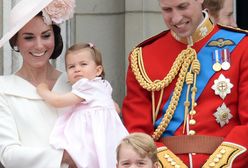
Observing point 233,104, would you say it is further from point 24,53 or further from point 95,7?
point 95,7

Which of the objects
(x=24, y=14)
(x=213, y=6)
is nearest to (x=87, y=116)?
(x=24, y=14)

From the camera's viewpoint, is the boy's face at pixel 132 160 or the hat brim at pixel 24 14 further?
the hat brim at pixel 24 14

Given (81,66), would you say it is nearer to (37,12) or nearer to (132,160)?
(37,12)


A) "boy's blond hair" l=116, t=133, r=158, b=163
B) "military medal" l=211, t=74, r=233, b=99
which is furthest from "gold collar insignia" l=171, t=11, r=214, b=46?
"boy's blond hair" l=116, t=133, r=158, b=163

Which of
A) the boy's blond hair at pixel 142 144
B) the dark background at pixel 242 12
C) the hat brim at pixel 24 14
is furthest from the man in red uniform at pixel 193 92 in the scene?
the dark background at pixel 242 12

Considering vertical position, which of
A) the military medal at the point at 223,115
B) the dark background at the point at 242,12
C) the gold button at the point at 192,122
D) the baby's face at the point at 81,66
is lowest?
the gold button at the point at 192,122

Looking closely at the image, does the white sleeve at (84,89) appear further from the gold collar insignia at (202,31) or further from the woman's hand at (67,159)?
the gold collar insignia at (202,31)

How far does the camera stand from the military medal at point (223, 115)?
217 inches

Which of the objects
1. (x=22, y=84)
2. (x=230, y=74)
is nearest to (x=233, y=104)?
(x=230, y=74)

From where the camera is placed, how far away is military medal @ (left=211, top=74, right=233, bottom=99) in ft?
18.1

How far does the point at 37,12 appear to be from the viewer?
5.66m

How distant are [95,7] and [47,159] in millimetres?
1699

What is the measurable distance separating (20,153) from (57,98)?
30 cm

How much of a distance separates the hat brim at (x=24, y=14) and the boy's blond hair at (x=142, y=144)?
750 mm
